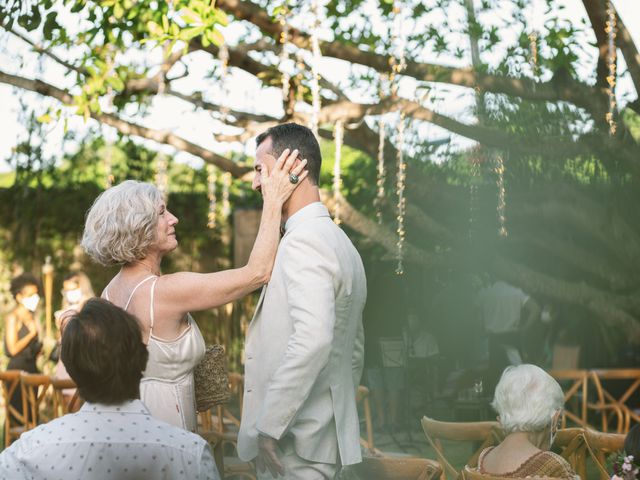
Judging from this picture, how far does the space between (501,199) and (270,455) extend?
5833mm

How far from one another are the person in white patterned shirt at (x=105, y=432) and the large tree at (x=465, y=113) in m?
4.87

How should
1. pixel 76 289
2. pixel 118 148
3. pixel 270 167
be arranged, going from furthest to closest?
pixel 118 148, pixel 76 289, pixel 270 167

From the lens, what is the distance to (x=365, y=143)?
848cm

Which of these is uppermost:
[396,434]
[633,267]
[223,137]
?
[223,137]

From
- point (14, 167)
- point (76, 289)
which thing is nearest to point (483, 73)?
point (76, 289)

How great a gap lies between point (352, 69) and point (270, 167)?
6048mm

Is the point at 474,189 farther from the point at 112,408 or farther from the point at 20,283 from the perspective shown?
the point at 112,408

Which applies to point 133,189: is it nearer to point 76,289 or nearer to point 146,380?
point 146,380

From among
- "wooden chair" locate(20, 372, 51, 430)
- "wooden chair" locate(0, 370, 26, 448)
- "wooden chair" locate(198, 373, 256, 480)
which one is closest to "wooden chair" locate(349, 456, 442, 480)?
"wooden chair" locate(198, 373, 256, 480)

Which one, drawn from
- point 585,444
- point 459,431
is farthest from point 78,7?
point 585,444

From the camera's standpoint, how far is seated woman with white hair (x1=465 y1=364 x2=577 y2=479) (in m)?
Result: 3.03

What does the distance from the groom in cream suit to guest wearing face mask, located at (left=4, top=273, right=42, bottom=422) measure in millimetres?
5222

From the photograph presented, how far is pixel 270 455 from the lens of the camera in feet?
8.71

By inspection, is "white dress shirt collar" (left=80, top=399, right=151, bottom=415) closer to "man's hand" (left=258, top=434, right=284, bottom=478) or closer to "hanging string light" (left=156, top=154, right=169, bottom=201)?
"man's hand" (left=258, top=434, right=284, bottom=478)
